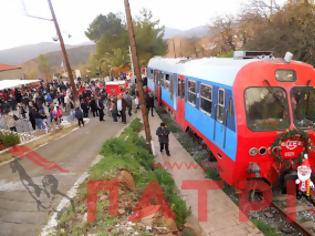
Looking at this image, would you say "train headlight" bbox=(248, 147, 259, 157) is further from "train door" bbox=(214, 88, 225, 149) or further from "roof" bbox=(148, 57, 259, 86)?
"roof" bbox=(148, 57, 259, 86)

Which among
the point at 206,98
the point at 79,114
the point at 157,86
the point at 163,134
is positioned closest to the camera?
the point at 206,98

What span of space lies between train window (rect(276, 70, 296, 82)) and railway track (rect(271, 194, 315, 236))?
314 centimetres

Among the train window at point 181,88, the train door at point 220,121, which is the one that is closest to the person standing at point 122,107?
the train window at point 181,88

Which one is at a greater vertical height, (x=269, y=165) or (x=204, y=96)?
(x=204, y=96)

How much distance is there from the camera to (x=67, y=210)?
28.2 feet

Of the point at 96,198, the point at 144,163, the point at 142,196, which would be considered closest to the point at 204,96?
the point at 144,163

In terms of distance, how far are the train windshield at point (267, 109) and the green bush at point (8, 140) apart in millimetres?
10256

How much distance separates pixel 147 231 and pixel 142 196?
2.04 metres

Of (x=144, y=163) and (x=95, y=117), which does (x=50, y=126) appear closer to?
(x=95, y=117)

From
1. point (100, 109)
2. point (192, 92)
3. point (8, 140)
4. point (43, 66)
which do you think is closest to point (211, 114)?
point (192, 92)

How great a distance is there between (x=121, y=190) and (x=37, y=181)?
9.99ft

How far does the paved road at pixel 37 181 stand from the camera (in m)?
8.28

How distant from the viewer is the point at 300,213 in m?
9.44

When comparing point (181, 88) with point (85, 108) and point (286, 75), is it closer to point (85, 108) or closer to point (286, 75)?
point (286, 75)
